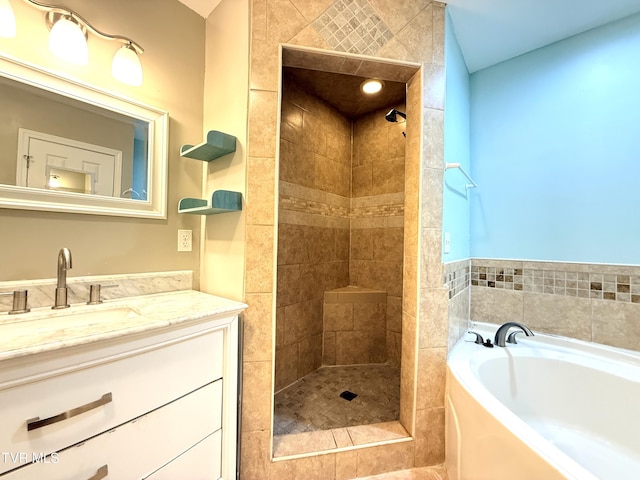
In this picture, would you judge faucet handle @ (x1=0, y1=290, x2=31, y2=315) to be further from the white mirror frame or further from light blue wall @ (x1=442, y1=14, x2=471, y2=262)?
light blue wall @ (x1=442, y1=14, x2=471, y2=262)

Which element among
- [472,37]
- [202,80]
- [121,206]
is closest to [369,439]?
[121,206]

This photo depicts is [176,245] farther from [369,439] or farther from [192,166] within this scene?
[369,439]

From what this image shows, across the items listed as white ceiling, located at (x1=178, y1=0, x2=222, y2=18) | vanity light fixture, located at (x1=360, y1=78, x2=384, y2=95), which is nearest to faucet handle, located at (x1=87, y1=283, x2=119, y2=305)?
white ceiling, located at (x1=178, y1=0, x2=222, y2=18)

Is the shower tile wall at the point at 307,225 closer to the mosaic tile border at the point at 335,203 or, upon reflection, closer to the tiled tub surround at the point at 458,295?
the mosaic tile border at the point at 335,203

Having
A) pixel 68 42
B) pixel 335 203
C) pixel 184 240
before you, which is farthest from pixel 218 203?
pixel 335 203

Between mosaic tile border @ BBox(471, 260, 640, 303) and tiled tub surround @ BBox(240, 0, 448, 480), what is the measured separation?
2.45 ft

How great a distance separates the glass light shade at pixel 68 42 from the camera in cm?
99

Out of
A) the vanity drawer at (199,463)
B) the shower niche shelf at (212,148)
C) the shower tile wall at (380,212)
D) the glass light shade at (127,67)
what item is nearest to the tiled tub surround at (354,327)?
the shower tile wall at (380,212)

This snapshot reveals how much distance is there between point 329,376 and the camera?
7.03 feet

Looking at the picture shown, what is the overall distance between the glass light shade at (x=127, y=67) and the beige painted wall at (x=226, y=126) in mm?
324

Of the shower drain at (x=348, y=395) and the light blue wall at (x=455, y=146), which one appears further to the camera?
the shower drain at (x=348, y=395)

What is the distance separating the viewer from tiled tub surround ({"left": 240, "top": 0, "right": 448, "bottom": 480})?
46.3 inches

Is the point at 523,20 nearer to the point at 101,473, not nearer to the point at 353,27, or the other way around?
the point at 353,27

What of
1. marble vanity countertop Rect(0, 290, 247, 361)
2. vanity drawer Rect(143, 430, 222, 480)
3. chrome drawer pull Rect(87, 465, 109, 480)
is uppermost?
marble vanity countertop Rect(0, 290, 247, 361)
